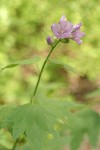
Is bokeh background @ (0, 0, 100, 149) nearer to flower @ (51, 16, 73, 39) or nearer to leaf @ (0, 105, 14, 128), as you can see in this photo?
leaf @ (0, 105, 14, 128)

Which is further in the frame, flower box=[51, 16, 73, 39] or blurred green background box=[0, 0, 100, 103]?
blurred green background box=[0, 0, 100, 103]

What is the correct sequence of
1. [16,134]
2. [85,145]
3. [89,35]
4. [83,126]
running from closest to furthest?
[16,134] → [83,126] → [85,145] → [89,35]

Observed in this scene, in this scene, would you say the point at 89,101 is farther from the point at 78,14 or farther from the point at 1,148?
the point at 1,148

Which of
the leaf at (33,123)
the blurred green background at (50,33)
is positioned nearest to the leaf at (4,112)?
the leaf at (33,123)

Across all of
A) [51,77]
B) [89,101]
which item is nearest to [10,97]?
[51,77]

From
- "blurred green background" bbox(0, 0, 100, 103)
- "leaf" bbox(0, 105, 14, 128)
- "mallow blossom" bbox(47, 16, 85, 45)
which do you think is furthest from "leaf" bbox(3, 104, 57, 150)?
"blurred green background" bbox(0, 0, 100, 103)

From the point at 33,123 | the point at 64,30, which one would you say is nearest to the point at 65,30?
the point at 64,30

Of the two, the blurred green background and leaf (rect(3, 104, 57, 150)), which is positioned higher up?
leaf (rect(3, 104, 57, 150))

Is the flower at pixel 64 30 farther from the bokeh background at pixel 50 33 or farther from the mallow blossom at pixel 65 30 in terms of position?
the bokeh background at pixel 50 33
